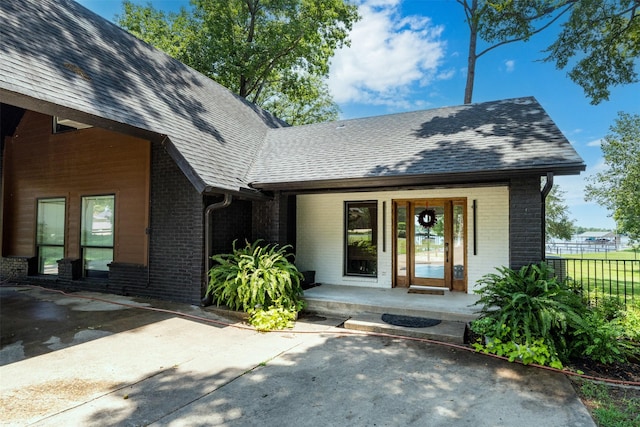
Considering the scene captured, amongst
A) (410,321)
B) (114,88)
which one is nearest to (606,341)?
(410,321)

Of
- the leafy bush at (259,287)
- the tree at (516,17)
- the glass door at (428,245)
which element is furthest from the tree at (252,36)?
the leafy bush at (259,287)

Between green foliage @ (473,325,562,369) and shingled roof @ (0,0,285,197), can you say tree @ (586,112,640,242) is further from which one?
shingled roof @ (0,0,285,197)

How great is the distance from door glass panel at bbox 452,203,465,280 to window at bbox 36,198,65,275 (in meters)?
9.99

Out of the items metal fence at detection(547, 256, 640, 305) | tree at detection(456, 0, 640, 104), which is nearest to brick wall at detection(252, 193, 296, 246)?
metal fence at detection(547, 256, 640, 305)

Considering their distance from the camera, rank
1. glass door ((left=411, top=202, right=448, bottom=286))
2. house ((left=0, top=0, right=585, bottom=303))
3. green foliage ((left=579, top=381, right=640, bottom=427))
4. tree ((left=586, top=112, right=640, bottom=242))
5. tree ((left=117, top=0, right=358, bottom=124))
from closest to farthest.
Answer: green foliage ((left=579, top=381, right=640, bottom=427)) → house ((left=0, top=0, right=585, bottom=303)) → glass door ((left=411, top=202, right=448, bottom=286)) → tree ((left=586, top=112, right=640, bottom=242)) → tree ((left=117, top=0, right=358, bottom=124))

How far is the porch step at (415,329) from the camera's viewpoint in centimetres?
512

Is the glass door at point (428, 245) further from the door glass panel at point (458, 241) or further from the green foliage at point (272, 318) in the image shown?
the green foliage at point (272, 318)

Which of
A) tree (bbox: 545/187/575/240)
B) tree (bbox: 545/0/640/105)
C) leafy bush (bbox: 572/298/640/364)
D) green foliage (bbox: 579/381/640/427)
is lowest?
green foliage (bbox: 579/381/640/427)

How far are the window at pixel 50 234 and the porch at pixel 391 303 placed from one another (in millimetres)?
6921

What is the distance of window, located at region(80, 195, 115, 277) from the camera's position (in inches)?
334

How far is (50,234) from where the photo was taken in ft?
31.2

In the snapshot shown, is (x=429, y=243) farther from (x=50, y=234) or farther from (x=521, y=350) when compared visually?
(x=50, y=234)

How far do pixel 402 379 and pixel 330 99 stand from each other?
24.7 metres

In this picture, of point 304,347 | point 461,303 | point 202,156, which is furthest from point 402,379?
point 202,156
